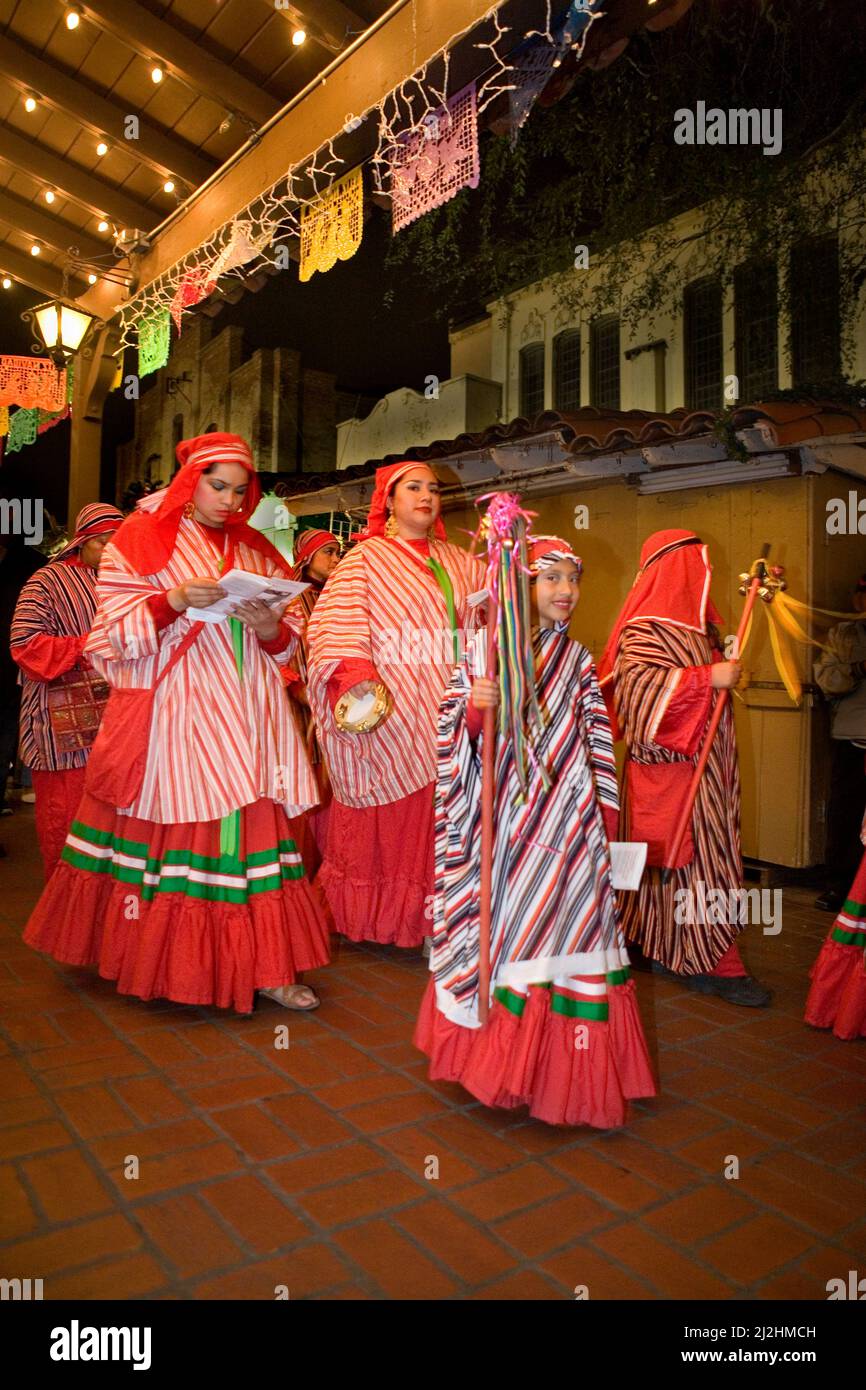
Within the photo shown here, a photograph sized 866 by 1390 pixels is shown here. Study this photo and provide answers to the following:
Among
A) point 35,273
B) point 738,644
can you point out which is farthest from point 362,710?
point 35,273

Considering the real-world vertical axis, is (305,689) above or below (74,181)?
Answer: below

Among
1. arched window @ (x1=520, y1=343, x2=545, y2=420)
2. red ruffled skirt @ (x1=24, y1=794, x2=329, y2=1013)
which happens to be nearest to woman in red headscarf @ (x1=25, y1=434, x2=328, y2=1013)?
red ruffled skirt @ (x1=24, y1=794, x2=329, y2=1013)

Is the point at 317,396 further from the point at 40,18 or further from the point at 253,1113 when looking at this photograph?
the point at 253,1113

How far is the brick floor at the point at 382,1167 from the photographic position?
2.11m

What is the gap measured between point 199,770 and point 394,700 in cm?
118

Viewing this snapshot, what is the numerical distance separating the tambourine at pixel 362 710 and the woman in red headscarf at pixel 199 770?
9.1 inches

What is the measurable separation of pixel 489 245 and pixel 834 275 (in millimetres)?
3789

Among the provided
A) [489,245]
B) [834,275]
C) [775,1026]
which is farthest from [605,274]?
[775,1026]

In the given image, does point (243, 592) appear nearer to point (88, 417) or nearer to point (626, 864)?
point (626, 864)

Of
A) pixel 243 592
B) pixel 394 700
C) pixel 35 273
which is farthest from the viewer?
pixel 35 273

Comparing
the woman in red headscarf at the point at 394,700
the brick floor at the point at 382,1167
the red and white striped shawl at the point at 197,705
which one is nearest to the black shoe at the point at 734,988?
the brick floor at the point at 382,1167

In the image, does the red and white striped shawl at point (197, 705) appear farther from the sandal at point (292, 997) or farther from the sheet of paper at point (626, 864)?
the sheet of paper at point (626, 864)

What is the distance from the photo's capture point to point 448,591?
180 inches

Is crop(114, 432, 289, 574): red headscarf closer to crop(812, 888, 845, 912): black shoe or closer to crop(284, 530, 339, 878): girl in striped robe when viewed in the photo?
crop(284, 530, 339, 878): girl in striped robe
